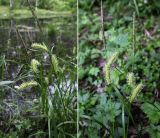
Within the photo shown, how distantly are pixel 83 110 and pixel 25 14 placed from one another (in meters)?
0.56

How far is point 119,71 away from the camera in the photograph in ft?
4.58

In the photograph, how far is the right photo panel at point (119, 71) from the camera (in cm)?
125

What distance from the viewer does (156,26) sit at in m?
1.95

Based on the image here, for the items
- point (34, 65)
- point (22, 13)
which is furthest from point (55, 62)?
point (22, 13)

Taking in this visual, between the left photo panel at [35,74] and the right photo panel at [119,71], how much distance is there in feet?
0.56

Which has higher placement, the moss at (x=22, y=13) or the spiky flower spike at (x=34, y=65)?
the moss at (x=22, y=13)

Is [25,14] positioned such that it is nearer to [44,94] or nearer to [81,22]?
[44,94]

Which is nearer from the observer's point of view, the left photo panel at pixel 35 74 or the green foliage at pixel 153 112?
the left photo panel at pixel 35 74

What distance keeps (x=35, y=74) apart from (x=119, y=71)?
473mm

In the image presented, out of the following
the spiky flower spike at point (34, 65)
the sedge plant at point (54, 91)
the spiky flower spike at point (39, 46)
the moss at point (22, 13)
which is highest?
the moss at point (22, 13)

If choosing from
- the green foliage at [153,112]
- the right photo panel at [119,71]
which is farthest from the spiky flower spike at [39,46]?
the green foliage at [153,112]

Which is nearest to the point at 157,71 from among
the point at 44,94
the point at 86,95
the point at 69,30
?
the point at 86,95

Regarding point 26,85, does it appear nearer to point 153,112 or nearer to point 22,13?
point 22,13

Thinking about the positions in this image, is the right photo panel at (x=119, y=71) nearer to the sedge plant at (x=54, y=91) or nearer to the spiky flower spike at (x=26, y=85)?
the sedge plant at (x=54, y=91)
